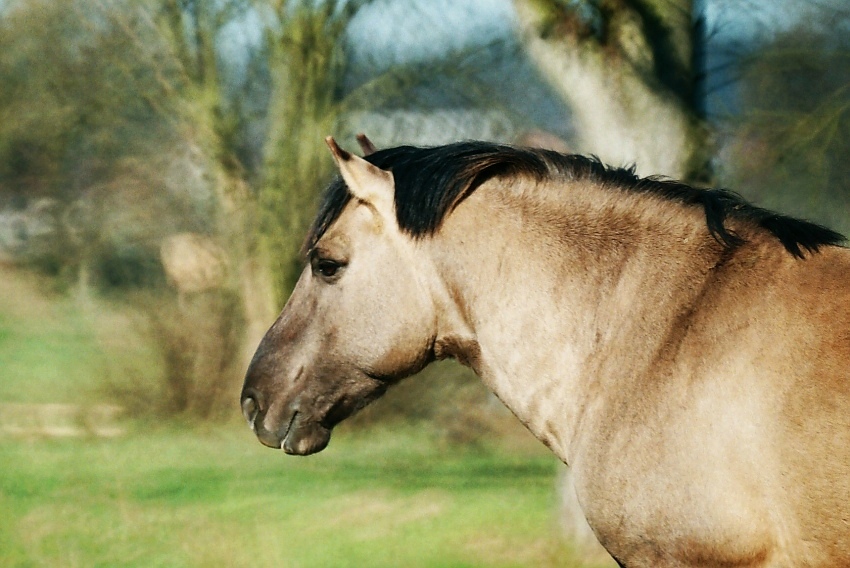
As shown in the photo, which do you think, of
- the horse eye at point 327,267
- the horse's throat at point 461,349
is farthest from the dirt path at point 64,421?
the horse's throat at point 461,349

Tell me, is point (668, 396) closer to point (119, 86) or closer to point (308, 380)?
point (308, 380)

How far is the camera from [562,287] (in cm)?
289

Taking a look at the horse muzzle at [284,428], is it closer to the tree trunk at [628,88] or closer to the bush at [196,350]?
the tree trunk at [628,88]

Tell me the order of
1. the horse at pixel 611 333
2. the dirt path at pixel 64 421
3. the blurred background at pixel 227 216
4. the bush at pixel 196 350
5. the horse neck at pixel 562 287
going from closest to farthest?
the horse at pixel 611 333, the horse neck at pixel 562 287, the blurred background at pixel 227 216, the bush at pixel 196 350, the dirt path at pixel 64 421

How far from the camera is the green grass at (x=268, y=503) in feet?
19.1

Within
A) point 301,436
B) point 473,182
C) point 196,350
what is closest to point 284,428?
point 301,436

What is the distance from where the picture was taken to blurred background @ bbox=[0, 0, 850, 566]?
657 cm

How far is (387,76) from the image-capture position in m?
8.55

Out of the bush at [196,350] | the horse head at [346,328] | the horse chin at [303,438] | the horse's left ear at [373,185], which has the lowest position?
the bush at [196,350]

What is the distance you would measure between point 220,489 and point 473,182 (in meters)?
5.28

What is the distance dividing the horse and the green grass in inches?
115

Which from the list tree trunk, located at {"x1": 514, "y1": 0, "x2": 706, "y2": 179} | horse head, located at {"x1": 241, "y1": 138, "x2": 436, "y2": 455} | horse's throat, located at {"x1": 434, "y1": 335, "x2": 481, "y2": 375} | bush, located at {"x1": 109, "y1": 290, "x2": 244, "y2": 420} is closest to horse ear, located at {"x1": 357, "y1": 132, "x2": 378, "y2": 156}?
horse head, located at {"x1": 241, "y1": 138, "x2": 436, "y2": 455}

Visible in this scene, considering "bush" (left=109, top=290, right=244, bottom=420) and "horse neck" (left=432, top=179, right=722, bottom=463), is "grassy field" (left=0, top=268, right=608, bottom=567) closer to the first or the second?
"bush" (left=109, top=290, right=244, bottom=420)

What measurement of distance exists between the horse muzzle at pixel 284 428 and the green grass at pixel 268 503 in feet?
8.81
